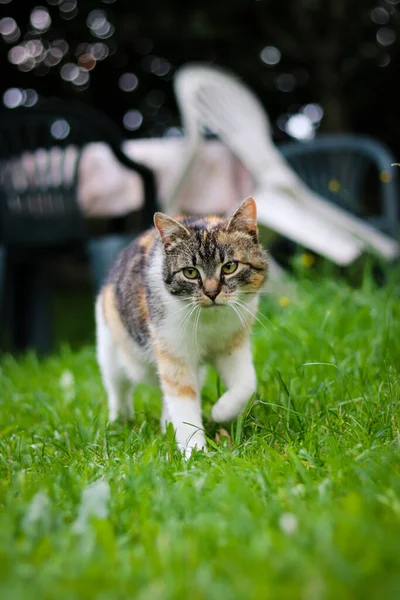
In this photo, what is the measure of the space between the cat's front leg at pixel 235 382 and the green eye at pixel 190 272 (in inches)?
11.6

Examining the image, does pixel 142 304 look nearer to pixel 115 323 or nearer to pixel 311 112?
pixel 115 323

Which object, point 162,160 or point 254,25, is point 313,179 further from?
point 254,25

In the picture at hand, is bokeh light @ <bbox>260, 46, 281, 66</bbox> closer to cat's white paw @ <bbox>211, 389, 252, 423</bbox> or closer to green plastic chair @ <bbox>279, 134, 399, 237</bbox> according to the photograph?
green plastic chair @ <bbox>279, 134, 399, 237</bbox>

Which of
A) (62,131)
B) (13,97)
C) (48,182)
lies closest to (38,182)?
A: (48,182)

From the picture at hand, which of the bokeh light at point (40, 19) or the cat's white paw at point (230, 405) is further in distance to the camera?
the bokeh light at point (40, 19)

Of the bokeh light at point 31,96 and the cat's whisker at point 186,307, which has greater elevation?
the bokeh light at point 31,96

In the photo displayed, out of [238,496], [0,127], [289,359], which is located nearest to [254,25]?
[0,127]

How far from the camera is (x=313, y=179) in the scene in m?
5.23

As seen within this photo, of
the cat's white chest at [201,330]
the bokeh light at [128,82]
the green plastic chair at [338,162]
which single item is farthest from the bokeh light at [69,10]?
the cat's white chest at [201,330]

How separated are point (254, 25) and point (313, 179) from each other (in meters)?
Answer: 5.66

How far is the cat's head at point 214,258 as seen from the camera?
2.13 metres

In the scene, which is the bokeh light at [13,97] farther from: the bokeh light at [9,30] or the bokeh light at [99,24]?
the bokeh light at [99,24]

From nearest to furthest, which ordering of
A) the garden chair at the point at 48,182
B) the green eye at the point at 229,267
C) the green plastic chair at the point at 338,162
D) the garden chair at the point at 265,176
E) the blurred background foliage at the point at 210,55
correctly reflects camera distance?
the green eye at the point at 229,267, the garden chair at the point at 265,176, the garden chair at the point at 48,182, the green plastic chair at the point at 338,162, the blurred background foliage at the point at 210,55

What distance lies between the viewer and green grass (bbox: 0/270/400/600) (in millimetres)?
1041
